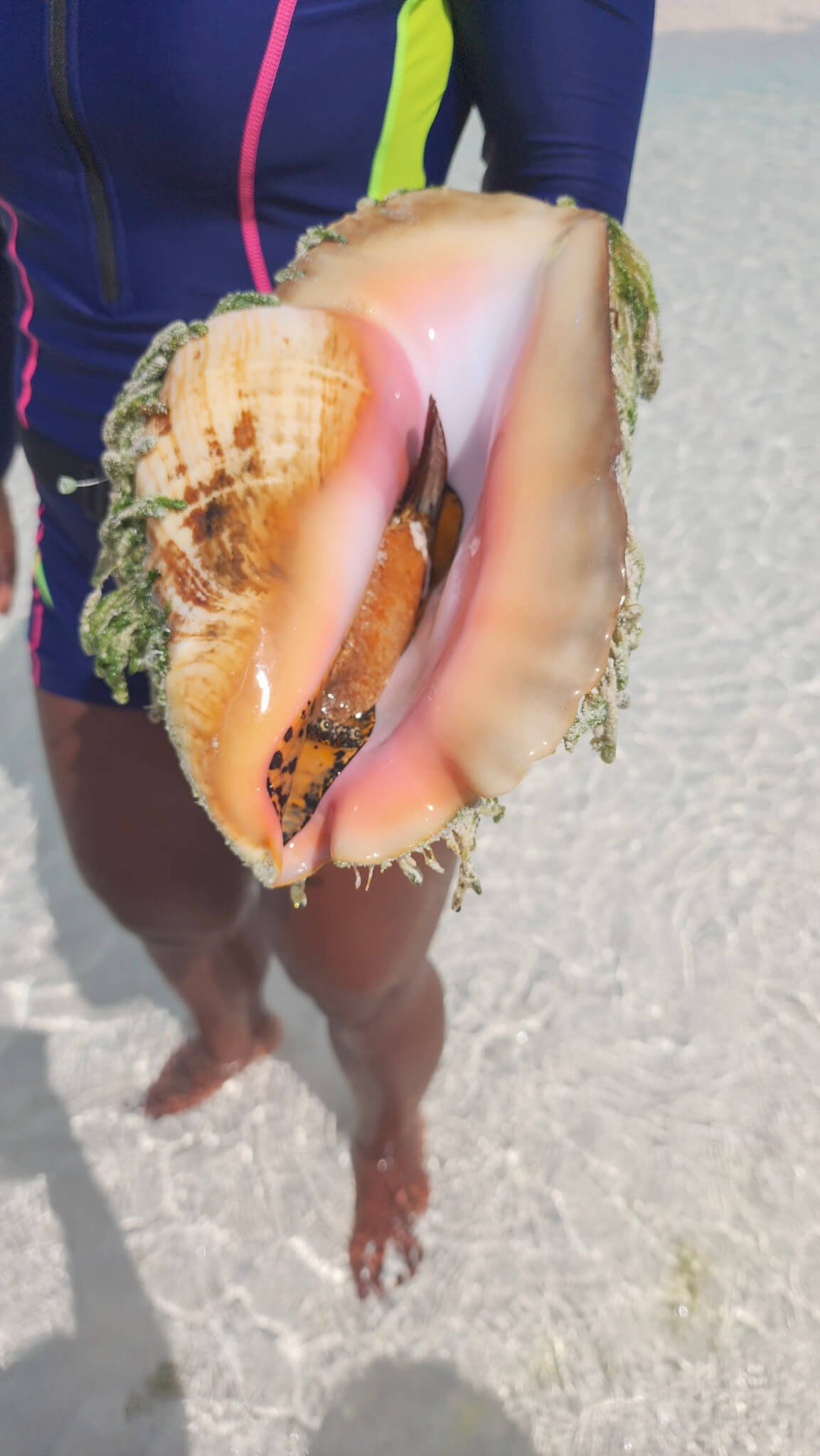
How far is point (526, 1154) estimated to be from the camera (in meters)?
1.41

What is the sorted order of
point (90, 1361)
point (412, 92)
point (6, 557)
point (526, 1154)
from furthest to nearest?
point (526, 1154) < point (90, 1361) < point (6, 557) < point (412, 92)

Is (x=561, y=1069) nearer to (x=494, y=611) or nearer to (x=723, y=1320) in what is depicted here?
(x=723, y=1320)

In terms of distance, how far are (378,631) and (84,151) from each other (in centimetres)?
40

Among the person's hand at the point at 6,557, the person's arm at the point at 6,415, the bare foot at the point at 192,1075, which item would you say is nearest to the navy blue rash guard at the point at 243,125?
the person's arm at the point at 6,415

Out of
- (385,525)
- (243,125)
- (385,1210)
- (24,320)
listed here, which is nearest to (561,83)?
(243,125)

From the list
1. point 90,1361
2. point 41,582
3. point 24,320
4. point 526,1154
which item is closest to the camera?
point 24,320

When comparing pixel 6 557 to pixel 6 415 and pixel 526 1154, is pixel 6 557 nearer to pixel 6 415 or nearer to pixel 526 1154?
pixel 6 415

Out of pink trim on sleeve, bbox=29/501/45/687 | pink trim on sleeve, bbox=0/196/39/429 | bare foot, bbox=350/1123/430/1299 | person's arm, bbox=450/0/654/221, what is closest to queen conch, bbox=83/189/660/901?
person's arm, bbox=450/0/654/221

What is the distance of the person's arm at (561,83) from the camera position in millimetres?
658

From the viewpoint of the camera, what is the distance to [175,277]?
30.1 inches

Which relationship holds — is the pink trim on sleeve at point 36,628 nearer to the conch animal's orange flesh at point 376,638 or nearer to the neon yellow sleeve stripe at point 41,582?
the neon yellow sleeve stripe at point 41,582

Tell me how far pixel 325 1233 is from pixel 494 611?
1.11 m

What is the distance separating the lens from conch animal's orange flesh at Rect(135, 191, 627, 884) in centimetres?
52

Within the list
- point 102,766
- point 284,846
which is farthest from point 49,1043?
point 284,846
